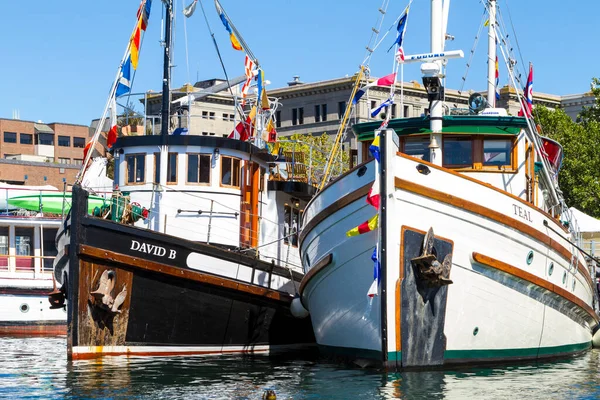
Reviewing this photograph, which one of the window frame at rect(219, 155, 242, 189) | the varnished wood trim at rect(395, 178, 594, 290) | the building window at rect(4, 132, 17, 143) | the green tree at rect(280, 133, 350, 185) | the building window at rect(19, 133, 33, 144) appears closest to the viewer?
the varnished wood trim at rect(395, 178, 594, 290)

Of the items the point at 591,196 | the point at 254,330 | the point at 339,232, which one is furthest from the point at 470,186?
the point at 591,196

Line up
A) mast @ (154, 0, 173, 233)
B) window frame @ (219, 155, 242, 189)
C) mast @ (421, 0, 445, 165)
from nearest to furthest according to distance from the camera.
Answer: mast @ (421, 0, 445, 165), mast @ (154, 0, 173, 233), window frame @ (219, 155, 242, 189)

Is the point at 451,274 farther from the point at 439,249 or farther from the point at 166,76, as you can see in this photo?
the point at 166,76

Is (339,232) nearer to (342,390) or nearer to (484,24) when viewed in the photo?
(342,390)

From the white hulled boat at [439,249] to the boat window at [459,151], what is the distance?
2 cm

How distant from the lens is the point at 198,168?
22281mm

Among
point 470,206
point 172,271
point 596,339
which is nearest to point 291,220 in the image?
point 172,271

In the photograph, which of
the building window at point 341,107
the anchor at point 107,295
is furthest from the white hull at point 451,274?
the building window at point 341,107

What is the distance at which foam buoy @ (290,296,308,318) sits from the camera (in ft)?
69.7

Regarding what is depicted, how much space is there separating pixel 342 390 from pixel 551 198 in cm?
1000

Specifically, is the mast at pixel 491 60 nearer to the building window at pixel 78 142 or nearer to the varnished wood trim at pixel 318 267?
the varnished wood trim at pixel 318 267

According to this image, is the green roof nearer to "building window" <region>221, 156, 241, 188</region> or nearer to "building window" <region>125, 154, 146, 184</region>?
"building window" <region>221, 156, 241, 188</region>

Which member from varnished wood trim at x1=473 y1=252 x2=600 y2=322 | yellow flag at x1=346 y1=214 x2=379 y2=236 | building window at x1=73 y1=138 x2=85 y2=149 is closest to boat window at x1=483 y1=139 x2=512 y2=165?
varnished wood trim at x1=473 y1=252 x2=600 y2=322

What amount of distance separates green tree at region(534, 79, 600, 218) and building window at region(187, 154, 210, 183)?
107 feet
